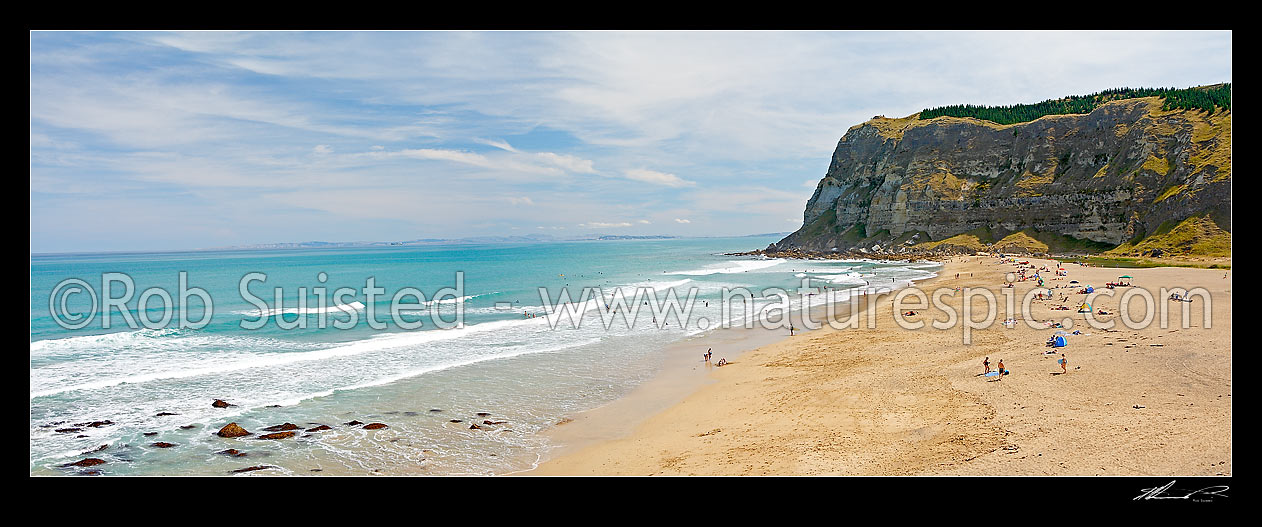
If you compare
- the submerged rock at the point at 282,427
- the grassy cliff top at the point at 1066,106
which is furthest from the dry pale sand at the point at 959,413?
the grassy cliff top at the point at 1066,106

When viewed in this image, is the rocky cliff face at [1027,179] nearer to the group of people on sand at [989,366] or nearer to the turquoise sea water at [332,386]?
the group of people on sand at [989,366]

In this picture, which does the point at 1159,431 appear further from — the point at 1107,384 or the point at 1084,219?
the point at 1084,219

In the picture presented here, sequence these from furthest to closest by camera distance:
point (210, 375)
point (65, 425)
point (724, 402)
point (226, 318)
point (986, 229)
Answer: point (986, 229) < point (226, 318) < point (210, 375) < point (724, 402) < point (65, 425)

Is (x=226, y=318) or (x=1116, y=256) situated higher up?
(x=1116, y=256)

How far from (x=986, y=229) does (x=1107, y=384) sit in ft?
248

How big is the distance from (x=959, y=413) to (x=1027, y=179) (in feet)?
270

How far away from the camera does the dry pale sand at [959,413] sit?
921 centimetres

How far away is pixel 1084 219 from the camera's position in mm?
67750

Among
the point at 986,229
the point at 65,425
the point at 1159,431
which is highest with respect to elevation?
the point at 986,229

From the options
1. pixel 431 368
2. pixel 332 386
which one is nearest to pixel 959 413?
pixel 431 368

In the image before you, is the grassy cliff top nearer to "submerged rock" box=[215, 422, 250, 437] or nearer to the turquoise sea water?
the turquoise sea water

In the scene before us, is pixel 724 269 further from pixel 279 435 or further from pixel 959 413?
pixel 279 435

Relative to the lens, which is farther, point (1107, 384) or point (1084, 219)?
point (1084, 219)

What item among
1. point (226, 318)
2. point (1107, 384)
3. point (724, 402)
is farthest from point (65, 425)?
point (1107, 384)
